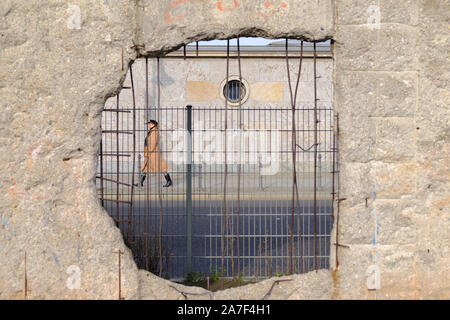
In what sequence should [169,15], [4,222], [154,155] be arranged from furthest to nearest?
[154,155] → [169,15] → [4,222]

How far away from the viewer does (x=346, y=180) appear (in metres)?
3.05

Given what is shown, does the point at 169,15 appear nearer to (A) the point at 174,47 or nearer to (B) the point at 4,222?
(A) the point at 174,47

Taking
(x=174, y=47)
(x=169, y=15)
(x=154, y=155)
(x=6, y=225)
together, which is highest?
(x=169, y=15)

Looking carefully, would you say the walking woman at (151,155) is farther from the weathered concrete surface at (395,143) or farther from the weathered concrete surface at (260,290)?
the weathered concrete surface at (395,143)

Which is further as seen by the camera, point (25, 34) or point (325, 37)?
point (325, 37)

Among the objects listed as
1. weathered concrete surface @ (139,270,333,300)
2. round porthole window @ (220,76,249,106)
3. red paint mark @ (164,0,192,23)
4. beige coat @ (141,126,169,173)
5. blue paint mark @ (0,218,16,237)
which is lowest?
weathered concrete surface @ (139,270,333,300)

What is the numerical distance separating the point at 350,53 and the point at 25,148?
2.16 m

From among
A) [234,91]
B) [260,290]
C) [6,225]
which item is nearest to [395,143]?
[260,290]

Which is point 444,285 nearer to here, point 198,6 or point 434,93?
point 434,93

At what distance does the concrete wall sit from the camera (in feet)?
9.47

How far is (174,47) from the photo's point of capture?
10.0 feet

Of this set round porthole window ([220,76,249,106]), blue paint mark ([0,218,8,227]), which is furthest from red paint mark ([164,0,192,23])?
round porthole window ([220,76,249,106])

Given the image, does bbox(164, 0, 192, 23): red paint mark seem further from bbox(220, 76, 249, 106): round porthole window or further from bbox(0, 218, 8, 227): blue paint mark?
bbox(220, 76, 249, 106): round porthole window
